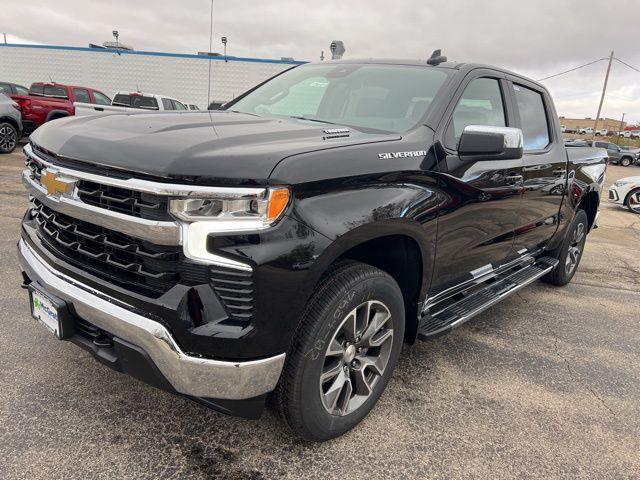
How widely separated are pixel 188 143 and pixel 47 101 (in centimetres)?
1359

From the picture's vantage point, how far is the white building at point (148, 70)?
2698 centimetres

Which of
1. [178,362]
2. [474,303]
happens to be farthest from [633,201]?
[178,362]

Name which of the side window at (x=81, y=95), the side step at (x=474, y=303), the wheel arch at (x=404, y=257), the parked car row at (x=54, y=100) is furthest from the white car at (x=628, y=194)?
the side window at (x=81, y=95)

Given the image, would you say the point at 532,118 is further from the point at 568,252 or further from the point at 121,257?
the point at 121,257

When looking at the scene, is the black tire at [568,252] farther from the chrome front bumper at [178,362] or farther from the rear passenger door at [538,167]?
the chrome front bumper at [178,362]

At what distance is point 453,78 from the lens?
2.96 metres

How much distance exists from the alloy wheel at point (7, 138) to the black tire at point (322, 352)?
11.8 meters

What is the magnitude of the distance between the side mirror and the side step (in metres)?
0.95

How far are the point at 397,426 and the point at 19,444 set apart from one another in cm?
179

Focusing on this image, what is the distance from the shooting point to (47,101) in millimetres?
13125

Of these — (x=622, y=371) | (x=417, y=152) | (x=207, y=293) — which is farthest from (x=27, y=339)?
(x=622, y=371)

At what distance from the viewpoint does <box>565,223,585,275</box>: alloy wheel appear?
5088mm

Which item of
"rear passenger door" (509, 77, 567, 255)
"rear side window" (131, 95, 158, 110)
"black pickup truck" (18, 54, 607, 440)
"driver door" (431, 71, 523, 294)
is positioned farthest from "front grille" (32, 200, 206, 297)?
"rear side window" (131, 95, 158, 110)

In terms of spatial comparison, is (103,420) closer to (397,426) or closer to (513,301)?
(397,426)
